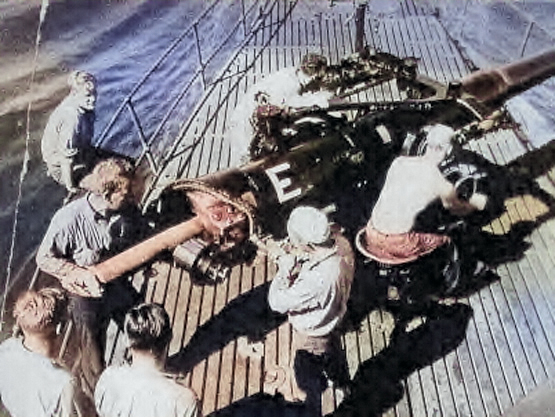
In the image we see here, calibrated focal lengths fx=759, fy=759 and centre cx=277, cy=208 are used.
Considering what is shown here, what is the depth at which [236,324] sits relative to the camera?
1.80 metres

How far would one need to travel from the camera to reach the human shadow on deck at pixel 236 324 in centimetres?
177

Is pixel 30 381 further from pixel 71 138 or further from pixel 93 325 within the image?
pixel 71 138

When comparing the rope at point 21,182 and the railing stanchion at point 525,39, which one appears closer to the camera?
the rope at point 21,182

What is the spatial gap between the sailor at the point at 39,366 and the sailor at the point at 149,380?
120 millimetres

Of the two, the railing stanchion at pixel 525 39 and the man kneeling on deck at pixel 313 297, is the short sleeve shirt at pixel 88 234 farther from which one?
the railing stanchion at pixel 525 39

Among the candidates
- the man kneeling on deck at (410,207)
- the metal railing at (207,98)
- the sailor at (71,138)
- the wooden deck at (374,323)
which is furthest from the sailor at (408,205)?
the sailor at (71,138)

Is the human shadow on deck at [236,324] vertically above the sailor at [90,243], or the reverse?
the sailor at [90,243]

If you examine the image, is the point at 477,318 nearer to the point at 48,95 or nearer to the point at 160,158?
the point at 160,158

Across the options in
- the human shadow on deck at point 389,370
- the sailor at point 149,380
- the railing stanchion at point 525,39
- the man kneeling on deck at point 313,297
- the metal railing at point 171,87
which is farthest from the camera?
the railing stanchion at point 525,39

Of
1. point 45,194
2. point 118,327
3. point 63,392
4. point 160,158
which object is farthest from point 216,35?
point 63,392

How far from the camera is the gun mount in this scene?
5.53ft

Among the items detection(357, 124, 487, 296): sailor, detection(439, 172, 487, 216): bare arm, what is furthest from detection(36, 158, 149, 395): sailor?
detection(439, 172, 487, 216): bare arm

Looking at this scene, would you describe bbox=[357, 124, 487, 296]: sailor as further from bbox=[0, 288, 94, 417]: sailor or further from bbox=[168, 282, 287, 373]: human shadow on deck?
bbox=[0, 288, 94, 417]: sailor

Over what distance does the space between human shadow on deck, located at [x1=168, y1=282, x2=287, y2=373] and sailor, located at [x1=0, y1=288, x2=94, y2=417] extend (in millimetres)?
285
